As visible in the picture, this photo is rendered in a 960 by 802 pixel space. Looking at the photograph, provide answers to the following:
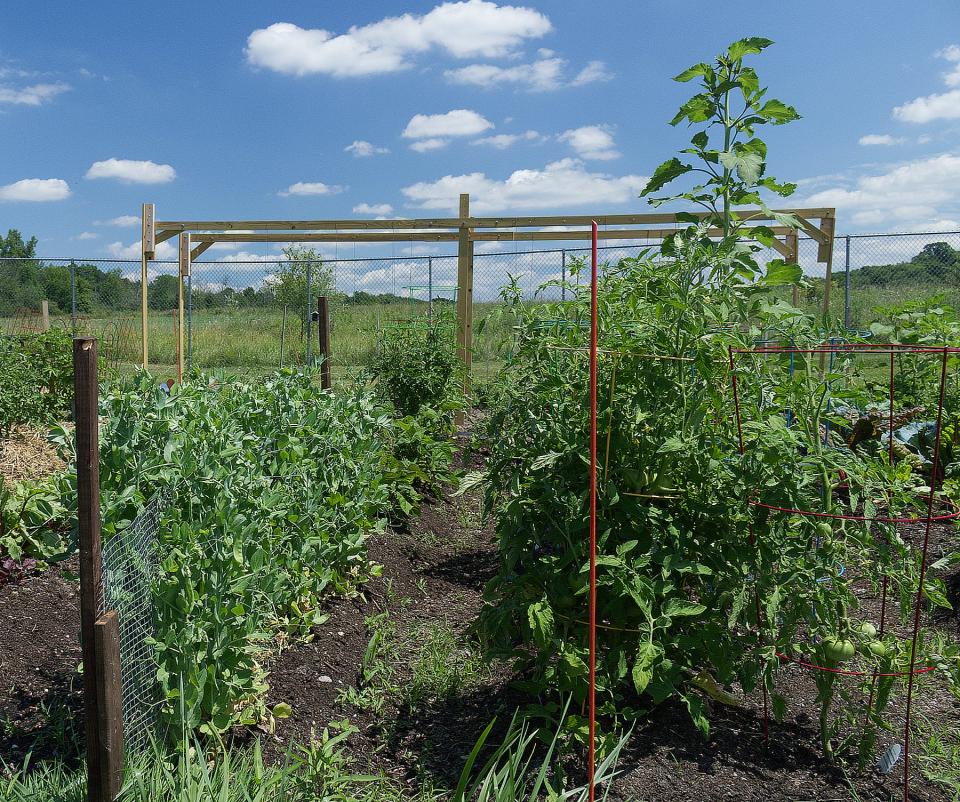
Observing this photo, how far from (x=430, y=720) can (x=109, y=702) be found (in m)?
1.26

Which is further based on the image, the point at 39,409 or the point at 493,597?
the point at 39,409

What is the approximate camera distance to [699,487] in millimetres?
2682

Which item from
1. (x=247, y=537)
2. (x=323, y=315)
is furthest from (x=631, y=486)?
(x=323, y=315)

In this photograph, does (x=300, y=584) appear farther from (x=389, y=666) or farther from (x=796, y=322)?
(x=796, y=322)

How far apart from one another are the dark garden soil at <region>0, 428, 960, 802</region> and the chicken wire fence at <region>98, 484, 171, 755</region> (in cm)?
43

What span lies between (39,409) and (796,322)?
7.30m

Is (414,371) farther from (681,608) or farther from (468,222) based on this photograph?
(681,608)

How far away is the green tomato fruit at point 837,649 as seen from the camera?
2570mm

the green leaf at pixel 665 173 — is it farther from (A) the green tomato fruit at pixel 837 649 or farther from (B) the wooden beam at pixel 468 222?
(B) the wooden beam at pixel 468 222

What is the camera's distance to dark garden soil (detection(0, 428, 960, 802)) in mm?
2615

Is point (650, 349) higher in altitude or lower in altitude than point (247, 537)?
higher

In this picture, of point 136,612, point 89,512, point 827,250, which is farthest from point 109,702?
point 827,250

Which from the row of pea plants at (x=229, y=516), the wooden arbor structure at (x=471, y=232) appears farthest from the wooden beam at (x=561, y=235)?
the row of pea plants at (x=229, y=516)

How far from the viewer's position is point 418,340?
7.09 m
